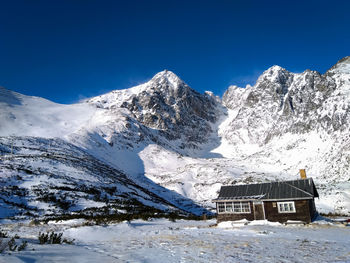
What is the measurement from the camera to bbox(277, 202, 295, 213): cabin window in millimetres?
26886

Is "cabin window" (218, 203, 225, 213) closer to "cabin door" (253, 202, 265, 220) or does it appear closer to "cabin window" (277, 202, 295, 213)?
"cabin door" (253, 202, 265, 220)

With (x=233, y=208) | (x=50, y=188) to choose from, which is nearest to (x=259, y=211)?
(x=233, y=208)

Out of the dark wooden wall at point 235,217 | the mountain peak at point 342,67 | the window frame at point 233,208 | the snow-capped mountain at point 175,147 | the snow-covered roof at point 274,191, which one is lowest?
the dark wooden wall at point 235,217

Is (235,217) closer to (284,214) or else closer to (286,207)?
(284,214)

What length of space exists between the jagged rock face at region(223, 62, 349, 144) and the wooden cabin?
8367 cm

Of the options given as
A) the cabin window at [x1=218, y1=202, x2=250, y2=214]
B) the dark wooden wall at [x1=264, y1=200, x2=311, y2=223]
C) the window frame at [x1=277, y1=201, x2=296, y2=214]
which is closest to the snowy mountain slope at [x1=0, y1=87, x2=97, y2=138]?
the cabin window at [x1=218, y1=202, x2=250, y2=214]

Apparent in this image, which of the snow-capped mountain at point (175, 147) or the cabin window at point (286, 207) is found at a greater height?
the snow-capped mountain at point (175, 147)

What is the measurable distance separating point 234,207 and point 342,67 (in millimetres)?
130504

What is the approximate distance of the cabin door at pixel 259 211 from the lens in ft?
92.2

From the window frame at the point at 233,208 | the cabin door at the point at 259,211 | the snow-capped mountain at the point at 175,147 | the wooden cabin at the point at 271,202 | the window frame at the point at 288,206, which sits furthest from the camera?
the snow-capped mountain at the point at 175,147

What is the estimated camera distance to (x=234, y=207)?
29.6 m

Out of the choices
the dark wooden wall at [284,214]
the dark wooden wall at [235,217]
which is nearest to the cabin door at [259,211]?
the dark wooden wall at [284,214]

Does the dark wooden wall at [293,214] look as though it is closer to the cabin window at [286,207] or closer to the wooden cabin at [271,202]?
the wooden cabin at [271,202]

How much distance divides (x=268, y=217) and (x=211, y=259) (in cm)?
2060
